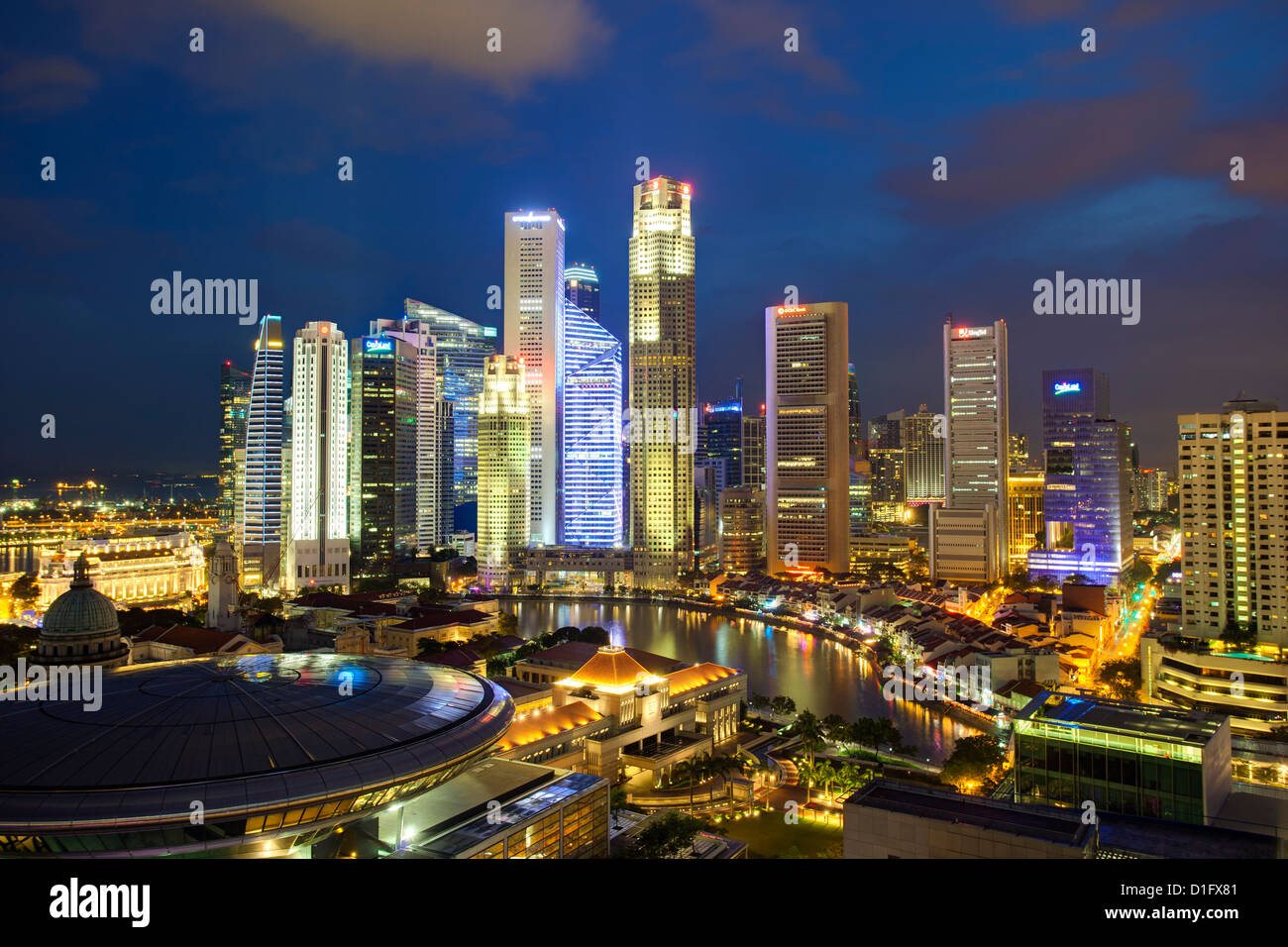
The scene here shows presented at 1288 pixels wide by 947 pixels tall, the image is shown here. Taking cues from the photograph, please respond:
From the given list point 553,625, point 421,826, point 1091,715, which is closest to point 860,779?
point 1091,715

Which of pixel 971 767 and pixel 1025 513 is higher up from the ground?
pixel 1025 513

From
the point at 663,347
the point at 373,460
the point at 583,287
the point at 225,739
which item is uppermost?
the point at 583,287

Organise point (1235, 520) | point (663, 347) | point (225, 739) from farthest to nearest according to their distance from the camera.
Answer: point (663, 347) < point (1235, 520) < point (225, 739)

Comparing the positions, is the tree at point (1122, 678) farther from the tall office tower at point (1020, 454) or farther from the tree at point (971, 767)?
the tall office tower at point (1020, 454)

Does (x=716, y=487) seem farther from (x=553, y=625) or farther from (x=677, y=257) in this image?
(x=553, y=625)

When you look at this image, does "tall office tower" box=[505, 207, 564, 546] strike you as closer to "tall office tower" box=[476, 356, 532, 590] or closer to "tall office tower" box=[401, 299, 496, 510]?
"tall office tower" box=[476, 356, 532, 590]

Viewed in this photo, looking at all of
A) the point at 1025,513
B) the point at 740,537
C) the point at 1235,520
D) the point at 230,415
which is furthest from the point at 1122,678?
the point at 230,415

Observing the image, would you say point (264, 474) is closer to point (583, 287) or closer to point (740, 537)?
point (740, 537)
